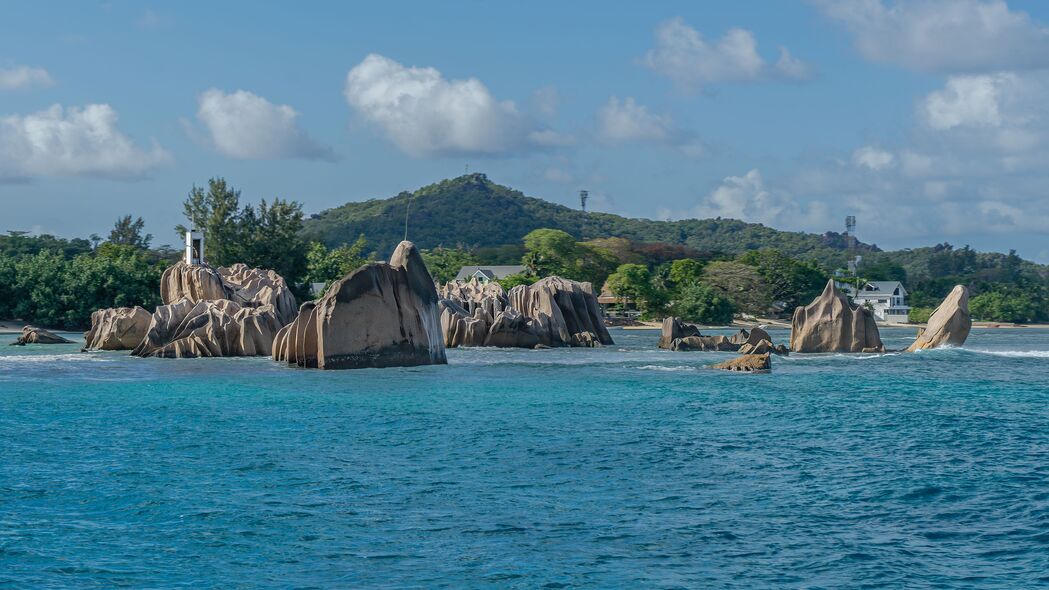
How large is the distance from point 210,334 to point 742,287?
81.6 m

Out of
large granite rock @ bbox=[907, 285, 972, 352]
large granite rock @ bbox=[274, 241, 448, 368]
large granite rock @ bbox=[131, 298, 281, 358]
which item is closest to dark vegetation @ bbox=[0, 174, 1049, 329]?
large granite rock @ bbox=[131, 298, 281, 358]

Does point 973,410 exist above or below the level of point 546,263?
below

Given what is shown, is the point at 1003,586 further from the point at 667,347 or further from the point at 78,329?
the point at 78,329

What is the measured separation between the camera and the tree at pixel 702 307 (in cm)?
11106

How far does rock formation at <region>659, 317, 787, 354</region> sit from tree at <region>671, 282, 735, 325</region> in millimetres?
43819

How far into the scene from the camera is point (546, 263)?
12131 centimetres

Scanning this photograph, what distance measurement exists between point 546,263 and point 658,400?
88763 mm

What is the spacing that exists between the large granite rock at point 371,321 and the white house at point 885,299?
112517mm

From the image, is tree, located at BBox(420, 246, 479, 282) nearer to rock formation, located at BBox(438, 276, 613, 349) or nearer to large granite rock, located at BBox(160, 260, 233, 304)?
rock formation, located at BBox(438, 276, 613, 349)

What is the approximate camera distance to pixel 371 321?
44156 millimetres

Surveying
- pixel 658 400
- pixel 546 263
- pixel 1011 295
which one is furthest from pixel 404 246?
pixel 1011 295

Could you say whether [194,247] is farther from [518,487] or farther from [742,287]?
[518,487]

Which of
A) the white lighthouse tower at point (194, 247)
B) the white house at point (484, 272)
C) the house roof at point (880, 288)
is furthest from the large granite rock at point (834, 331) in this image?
the house roof at point (880, 288)

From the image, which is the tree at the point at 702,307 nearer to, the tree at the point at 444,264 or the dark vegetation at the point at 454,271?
the dark vegetation at the point at 454,271
